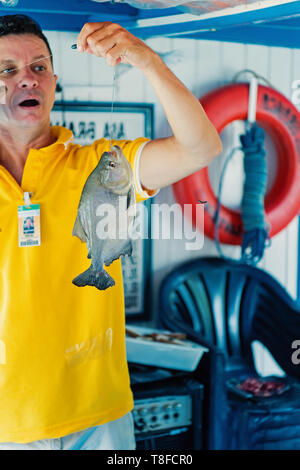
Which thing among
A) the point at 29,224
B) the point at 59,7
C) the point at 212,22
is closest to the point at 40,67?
the point at 59,7

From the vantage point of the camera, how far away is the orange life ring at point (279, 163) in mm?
2275

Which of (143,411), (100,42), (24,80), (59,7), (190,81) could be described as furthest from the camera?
(190,81)

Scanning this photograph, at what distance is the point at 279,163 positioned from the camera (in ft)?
8.27

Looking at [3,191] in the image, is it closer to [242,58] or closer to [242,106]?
[242,106]

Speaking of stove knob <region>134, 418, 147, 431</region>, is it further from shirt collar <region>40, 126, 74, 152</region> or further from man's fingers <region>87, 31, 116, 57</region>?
man's fingers <region>87, 31, 116, 57</region>

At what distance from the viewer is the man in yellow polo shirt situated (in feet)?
3.65

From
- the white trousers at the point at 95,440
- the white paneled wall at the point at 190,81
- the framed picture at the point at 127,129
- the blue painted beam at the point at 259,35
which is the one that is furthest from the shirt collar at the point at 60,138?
the white paneled wall at the point at 190,81

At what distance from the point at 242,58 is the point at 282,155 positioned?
1.47 feet

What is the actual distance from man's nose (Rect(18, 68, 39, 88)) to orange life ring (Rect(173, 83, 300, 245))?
46.2 inches

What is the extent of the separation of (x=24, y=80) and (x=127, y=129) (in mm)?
1228

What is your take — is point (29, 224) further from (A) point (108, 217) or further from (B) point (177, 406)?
(B) point (177, 406)

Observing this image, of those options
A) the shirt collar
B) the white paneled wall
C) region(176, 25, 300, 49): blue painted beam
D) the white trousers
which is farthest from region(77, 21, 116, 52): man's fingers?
the white paneled wall

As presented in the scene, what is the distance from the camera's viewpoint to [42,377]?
1.17 m

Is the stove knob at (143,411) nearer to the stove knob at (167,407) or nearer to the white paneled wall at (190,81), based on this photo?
the stove knob at (167,407)
